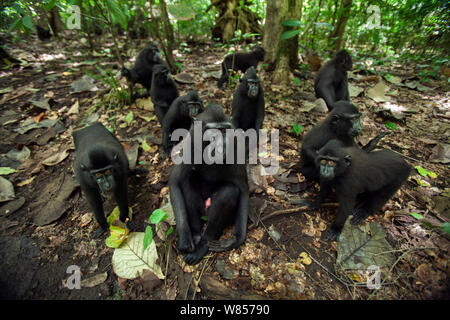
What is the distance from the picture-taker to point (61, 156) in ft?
14.3

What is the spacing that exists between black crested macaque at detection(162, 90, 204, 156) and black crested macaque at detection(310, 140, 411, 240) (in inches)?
106

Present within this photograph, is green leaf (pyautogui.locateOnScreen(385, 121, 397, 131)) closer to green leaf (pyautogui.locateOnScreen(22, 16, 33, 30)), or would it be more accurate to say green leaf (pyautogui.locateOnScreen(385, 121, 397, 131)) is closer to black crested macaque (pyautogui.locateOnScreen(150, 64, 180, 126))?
black crested macaque (pyautogui.locateOnScreen(150, 64, 180, 126))

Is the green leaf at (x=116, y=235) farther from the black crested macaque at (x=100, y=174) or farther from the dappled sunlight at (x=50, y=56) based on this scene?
the dappled sunlight at (x=50, y=56)

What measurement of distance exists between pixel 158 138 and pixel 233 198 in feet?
10.1

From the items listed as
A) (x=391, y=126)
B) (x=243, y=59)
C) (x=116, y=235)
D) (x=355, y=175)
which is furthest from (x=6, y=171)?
(x=391, y=126)

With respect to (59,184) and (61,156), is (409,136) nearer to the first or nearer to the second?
(59,184)

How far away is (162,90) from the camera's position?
18.0 ft

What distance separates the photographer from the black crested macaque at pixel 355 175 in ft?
9.33

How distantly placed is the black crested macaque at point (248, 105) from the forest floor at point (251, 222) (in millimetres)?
437

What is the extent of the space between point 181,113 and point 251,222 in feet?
9.66

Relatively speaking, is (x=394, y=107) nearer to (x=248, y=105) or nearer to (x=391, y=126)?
(x=391, y=126)

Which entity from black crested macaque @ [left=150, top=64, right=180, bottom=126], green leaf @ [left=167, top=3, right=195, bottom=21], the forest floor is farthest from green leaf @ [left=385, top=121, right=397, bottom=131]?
green leaf @ [left=167, top=3, right=195, bottom=21]

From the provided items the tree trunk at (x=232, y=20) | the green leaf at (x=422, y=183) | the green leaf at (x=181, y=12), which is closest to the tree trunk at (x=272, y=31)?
the green leaf at (x=181, y=12)

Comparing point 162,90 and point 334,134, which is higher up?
point 162,90
